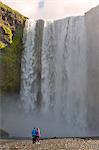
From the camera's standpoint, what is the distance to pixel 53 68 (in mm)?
47844

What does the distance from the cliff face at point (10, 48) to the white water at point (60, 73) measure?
105cm

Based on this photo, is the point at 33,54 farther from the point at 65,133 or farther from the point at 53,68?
the point at 65,133

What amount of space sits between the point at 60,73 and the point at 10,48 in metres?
8.08

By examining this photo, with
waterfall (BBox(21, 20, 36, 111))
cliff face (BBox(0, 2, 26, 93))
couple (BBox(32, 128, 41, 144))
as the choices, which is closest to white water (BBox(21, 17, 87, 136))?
waterfall (BBox(21, 20, 36, 111))

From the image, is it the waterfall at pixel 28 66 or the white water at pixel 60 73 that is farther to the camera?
the waterfall at pixel 28 66

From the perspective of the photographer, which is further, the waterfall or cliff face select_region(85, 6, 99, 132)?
the waterfall

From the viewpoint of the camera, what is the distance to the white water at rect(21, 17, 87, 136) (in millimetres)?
45219

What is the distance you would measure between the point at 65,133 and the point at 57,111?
16.9 ft

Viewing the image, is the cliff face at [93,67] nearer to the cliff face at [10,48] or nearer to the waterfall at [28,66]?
the waterfall at [28,66]

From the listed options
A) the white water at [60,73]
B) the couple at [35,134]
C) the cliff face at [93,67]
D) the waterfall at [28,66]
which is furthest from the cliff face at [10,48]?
the couple at [35,134]

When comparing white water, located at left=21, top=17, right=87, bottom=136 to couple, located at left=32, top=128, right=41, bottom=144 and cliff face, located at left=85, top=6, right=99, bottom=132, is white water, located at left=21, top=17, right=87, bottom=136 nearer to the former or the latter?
cliff face, located at left=85, top=6, right=99, bottom=132

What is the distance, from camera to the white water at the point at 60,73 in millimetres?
45219

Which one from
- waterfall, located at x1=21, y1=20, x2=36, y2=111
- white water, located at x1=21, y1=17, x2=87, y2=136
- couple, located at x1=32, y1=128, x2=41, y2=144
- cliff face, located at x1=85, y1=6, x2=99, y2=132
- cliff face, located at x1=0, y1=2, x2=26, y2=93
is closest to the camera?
couple, located at x1=32, y1=128, x2=41, y2=144

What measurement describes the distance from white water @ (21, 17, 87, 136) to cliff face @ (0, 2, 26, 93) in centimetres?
105
